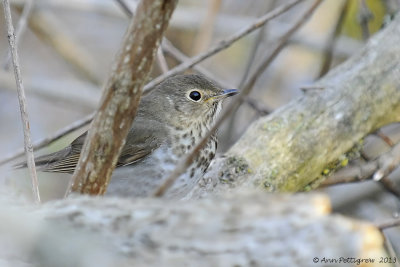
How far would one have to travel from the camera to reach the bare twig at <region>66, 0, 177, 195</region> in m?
2.34

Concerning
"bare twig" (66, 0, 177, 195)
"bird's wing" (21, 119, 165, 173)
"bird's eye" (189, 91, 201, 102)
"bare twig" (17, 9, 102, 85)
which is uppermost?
Result: "bare twig" (17, 9, 102, 85)

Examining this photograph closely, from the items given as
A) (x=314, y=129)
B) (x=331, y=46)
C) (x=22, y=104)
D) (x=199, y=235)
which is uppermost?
(x=331, y=46)

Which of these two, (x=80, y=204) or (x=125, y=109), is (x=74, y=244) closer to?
(x=80, y=204)

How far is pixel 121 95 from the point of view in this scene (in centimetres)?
246

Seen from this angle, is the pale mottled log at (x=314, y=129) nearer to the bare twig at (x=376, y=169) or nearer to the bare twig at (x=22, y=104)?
the bare twig at (x=376, y=169)

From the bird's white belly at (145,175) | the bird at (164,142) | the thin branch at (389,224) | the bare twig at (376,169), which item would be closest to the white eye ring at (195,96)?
the bird at (164,142)

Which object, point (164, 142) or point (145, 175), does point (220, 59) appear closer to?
point (164, 142)

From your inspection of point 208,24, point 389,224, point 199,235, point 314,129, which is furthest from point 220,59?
point 199,235

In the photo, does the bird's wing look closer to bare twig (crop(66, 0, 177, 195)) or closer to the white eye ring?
the white eye ring

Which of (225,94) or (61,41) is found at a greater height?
(61,41)

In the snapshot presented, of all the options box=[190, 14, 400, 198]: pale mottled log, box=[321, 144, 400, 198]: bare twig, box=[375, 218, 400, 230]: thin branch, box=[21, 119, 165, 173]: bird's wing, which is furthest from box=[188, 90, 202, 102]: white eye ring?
box=[375, 218, 400, 230]: thin branch

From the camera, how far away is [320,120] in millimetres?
3514

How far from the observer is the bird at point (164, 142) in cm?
388

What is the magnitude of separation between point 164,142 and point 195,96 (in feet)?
1.63
